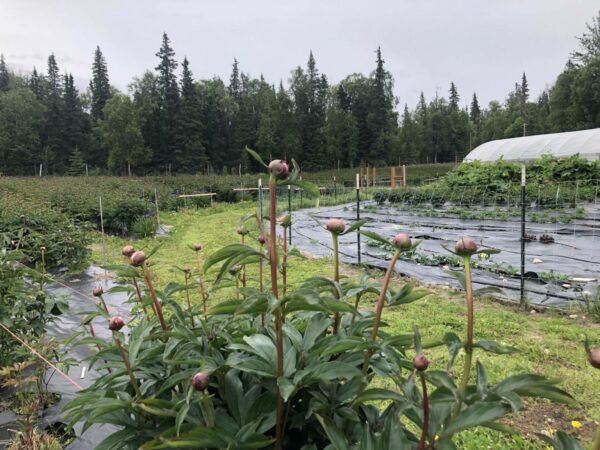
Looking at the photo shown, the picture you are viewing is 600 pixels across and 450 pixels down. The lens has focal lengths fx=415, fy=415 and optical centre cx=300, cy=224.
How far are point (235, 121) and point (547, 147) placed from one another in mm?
31401

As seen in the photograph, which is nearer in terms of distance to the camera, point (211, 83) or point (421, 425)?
point (421, 425)

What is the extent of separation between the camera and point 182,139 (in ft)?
125

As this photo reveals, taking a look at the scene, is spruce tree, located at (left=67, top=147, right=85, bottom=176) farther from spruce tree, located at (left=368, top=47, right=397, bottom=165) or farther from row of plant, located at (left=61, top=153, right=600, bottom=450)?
row of plant, located at (left=61, top=153, right=600, bottom=450)

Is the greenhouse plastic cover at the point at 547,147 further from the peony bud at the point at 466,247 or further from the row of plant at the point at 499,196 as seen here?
the peony bud at the point at 466,247

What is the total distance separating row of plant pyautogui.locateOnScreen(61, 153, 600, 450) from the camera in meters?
0.66

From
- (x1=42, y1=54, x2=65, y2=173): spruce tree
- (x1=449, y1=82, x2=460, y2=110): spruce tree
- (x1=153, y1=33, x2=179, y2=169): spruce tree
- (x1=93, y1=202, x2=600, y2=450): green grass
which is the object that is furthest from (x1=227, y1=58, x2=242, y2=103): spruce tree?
(x1=93, y1=202, x2=600, y2=450): green grass

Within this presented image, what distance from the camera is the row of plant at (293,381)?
2.16 ft

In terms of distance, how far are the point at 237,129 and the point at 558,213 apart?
36932 mm

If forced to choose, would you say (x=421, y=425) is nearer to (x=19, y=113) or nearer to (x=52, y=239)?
(x=52, y=239)

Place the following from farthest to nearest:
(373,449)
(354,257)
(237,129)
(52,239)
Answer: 1. (237,129)
2. (354,257)
3. (52,239)
4. (373,449)

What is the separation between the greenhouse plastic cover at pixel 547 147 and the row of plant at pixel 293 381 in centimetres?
1691

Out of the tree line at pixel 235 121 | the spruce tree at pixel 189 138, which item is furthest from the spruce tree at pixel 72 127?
the spruce tree at pixel 189 138

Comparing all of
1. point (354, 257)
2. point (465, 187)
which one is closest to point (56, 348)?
point (354, 257)

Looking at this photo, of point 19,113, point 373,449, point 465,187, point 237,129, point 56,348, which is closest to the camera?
point 373,449
